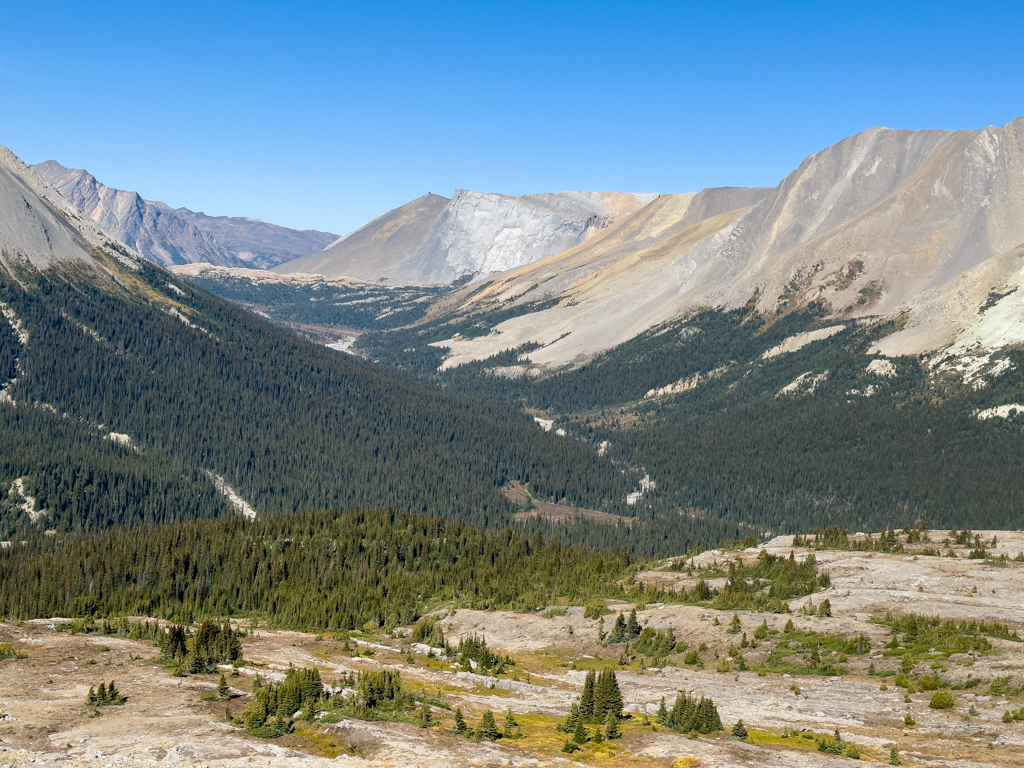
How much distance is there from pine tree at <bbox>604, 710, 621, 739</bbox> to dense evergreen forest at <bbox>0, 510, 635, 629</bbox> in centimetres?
4150

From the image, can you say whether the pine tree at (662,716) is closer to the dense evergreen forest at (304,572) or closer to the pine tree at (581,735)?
the pine tree at (581,735)

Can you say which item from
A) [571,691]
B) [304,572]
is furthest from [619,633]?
[304,572]

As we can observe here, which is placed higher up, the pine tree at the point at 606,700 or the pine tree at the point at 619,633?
the pine tree at the point at 606,700

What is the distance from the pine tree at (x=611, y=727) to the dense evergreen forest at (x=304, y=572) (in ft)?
136

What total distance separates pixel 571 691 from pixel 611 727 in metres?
15.0

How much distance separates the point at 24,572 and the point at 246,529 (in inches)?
1156

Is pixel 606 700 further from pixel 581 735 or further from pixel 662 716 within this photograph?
pixel 581 735

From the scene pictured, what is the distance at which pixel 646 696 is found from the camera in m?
61.0

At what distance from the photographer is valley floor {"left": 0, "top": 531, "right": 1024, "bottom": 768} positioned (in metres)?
44.9

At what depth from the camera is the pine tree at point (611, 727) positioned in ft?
161

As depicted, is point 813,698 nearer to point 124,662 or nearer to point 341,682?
point 341,682

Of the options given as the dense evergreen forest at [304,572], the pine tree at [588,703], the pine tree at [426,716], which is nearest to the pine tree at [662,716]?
the pine tree at [588,703]

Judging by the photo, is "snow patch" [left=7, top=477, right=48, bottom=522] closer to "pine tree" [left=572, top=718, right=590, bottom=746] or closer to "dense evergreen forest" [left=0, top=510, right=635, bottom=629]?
"dense evergreen forest" [left=0, top=510, right=635, bottom=629]

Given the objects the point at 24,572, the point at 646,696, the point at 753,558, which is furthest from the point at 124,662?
the point at 753,558
